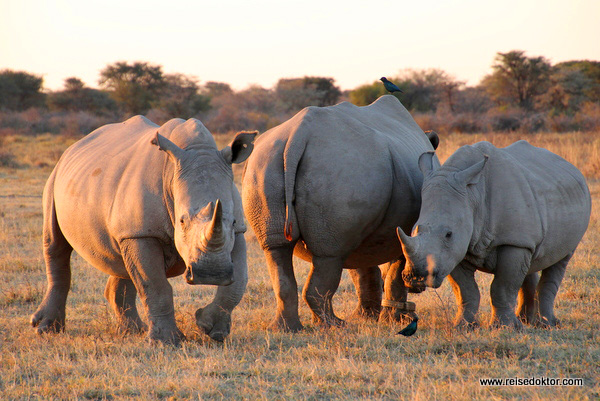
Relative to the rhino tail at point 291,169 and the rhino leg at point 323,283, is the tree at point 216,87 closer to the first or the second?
the rhino tail at point 291,169

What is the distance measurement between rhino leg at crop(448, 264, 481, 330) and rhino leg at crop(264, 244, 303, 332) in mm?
1247

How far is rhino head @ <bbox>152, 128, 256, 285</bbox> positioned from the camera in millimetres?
4371

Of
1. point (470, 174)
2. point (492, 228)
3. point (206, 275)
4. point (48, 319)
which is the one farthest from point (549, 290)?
point (48, 319)

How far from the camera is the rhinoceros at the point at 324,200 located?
534cm


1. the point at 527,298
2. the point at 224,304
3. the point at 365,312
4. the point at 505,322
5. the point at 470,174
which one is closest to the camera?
the point at 224,304

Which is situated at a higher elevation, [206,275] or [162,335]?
[206,275]

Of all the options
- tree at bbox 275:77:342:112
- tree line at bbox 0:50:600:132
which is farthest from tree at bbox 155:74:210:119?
tree at bbox 275:77:342:112

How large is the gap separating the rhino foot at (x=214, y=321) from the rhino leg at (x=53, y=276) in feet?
4.93

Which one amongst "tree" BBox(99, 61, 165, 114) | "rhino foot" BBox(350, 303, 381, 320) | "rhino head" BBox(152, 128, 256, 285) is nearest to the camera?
"rhino head" BBox(152, 128, 256, 285)

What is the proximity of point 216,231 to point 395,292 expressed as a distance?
2.43 m

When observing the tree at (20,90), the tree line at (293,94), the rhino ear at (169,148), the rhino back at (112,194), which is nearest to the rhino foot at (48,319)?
the rhino back at (112,194)

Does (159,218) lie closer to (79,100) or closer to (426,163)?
(426,163)

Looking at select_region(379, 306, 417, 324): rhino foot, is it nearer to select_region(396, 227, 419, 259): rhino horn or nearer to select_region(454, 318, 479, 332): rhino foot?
select_region(454, 318, 479, 332): rhino foot

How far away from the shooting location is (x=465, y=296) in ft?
18.3
